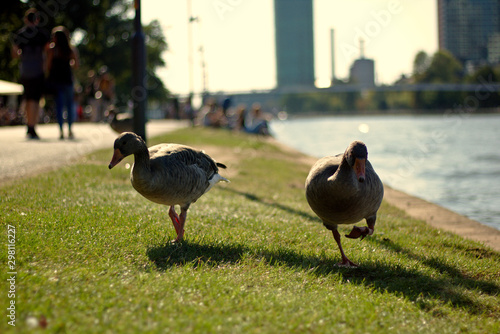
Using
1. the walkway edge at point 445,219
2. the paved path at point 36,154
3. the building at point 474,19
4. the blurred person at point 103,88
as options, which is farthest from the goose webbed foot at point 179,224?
the building at point 474,19

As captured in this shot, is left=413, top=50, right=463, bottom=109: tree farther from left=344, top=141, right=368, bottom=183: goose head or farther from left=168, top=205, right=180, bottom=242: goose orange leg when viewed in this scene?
left=344, top=141, right=368, bottom=183: goose head

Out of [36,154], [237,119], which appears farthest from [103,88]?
[237,119]

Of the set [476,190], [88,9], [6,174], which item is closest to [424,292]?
[6,174]

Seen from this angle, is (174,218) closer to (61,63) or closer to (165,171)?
(165,171)

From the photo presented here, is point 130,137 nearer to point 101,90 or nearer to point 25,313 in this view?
point 25,313

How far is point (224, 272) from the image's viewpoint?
13.8ft

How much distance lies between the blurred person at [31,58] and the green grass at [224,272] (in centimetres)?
625

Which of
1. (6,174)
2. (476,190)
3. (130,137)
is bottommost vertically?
(476,190)

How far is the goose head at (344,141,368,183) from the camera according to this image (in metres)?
4.29

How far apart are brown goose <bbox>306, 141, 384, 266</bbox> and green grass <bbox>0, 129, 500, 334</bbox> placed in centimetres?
50

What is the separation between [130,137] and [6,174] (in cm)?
406

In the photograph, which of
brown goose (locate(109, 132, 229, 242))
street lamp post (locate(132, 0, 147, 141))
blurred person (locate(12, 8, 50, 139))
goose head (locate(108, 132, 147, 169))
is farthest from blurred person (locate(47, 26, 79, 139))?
goose head (locate(108, 132, 147, 169))

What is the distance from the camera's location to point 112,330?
2877 mm

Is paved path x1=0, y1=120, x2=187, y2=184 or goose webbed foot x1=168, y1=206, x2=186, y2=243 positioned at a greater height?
paved path x1=0, y1=120, x2=187, y2=184
